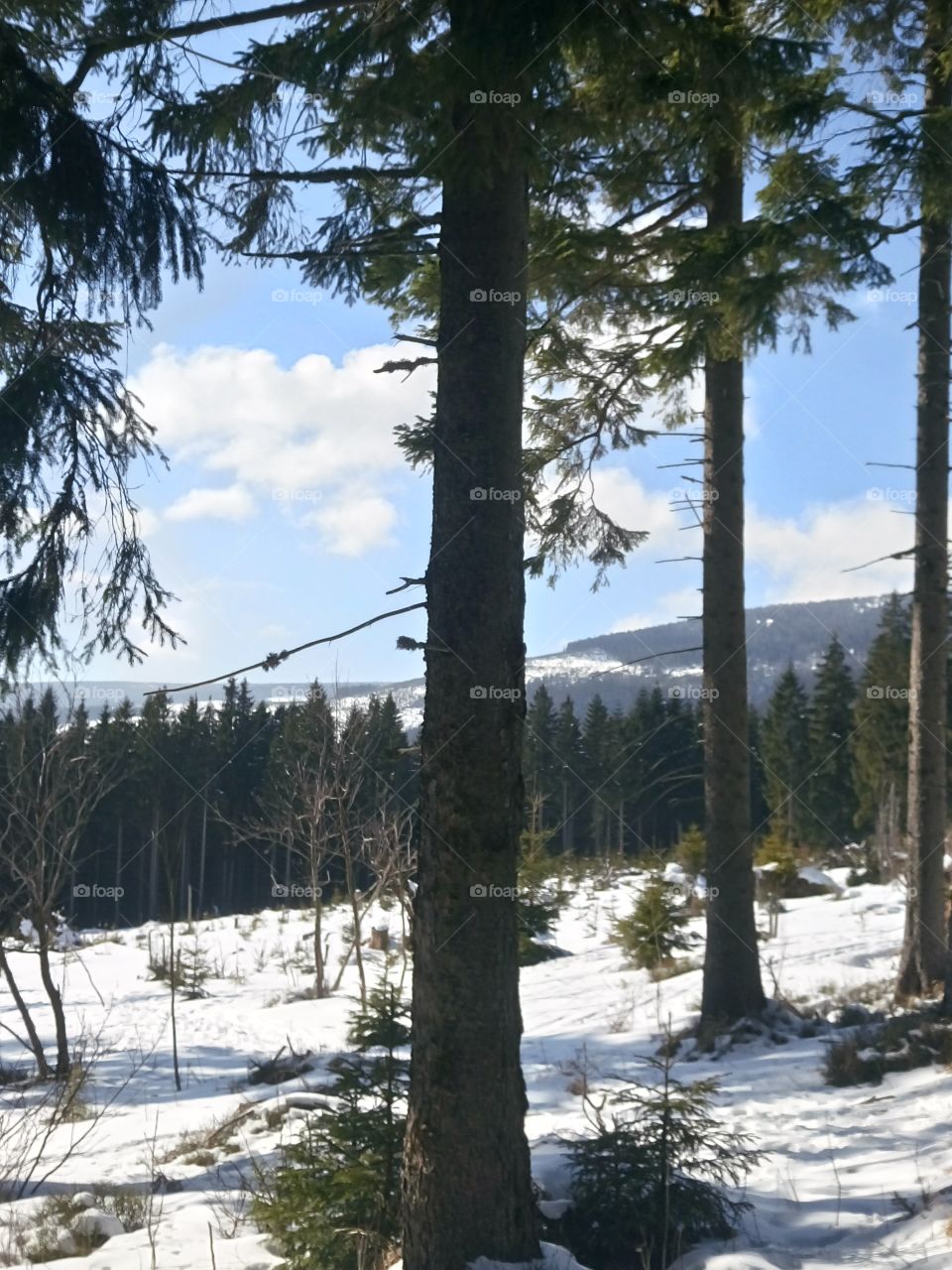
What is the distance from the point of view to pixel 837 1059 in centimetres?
838

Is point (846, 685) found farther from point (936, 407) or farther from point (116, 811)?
point (936, 407)

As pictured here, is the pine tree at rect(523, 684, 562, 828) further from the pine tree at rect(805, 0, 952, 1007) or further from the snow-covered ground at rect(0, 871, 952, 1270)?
the pine tree at rect(805, 0, 952, 1007)

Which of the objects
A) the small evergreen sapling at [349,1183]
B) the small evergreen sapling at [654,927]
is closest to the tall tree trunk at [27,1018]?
the small evergreen sapling at [654,927]

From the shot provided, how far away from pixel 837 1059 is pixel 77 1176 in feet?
19.6

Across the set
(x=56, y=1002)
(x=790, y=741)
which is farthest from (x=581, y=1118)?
(x=790, y=741)

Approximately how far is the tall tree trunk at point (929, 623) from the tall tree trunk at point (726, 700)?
63.8 inches

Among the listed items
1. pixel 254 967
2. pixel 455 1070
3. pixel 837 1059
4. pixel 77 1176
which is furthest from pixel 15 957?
pixel 455 1070

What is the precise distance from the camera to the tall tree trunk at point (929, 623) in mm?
10352

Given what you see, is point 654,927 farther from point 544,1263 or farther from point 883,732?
point 883,732

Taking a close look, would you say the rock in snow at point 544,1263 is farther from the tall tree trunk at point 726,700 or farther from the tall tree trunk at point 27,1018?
the tall tree trunk at point 27,1018

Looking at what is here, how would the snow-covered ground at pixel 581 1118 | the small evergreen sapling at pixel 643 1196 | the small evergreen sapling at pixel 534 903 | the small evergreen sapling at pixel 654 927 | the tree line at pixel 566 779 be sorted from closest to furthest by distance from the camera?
the small evergreen sapling at pixel 643 1196, the snow-covered ground at pixel 581 1118, the small evergreen sapling at pixel 654 927, the small evergreen sapling at pixel 534 903, the tree line at pixel 566 779

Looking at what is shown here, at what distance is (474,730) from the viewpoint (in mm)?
4387

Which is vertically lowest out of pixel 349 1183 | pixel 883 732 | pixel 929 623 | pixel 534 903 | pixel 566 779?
pixel 534 903

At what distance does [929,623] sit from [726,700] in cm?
212
